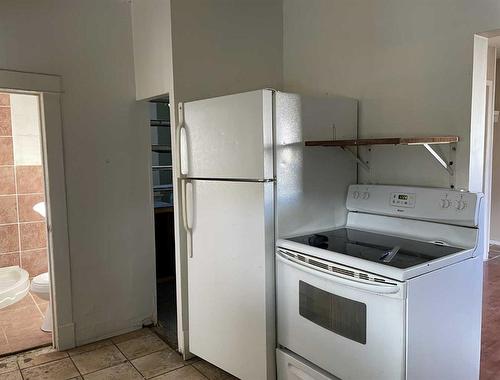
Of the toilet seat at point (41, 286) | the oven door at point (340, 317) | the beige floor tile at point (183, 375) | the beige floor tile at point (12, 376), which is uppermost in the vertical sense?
the oven door at point (340, 317)

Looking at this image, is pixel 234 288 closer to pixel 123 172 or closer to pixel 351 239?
pixel 351 239

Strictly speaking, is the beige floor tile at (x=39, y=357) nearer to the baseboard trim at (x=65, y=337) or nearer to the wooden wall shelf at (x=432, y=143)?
the baseboard trim at (x=65, y=337)

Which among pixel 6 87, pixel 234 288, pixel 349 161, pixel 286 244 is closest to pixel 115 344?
pixel 234 288

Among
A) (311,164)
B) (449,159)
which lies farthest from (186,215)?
(449,159)

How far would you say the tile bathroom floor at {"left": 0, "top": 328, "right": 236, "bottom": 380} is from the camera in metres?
2.50

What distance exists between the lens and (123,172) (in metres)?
3.03

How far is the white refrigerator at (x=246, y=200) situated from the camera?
2.11 metres

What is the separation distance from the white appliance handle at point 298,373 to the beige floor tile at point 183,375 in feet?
2.16

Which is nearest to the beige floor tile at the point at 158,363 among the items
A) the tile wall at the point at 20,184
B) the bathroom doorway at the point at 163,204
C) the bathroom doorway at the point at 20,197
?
the bathroom doorway at the point at 163,204

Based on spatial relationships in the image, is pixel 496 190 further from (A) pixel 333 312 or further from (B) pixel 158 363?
(B) pixel 158 363

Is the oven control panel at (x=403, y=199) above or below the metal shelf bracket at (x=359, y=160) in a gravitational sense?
below

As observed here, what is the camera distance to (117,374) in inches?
99.0

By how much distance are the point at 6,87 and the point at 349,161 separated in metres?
2.17

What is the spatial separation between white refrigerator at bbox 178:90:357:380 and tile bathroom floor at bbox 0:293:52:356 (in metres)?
1.30
